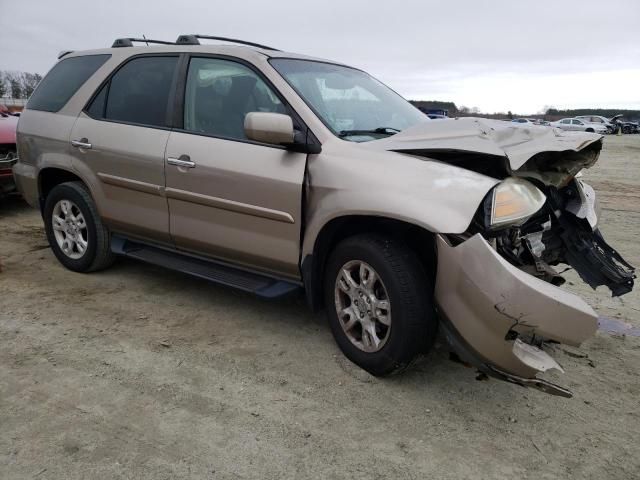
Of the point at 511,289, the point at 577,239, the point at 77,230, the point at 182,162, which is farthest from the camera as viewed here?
the point at 77,230

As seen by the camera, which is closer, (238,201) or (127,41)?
(238,201)

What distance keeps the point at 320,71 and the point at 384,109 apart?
538mm

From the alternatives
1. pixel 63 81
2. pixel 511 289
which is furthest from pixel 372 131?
pixel 63 81

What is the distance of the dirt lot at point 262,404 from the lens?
7.74ft

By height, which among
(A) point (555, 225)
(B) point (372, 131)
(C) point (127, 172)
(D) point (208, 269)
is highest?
(B) point (372, 131)

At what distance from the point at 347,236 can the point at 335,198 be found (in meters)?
0.29

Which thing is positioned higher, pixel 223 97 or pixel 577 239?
pixel 223 97

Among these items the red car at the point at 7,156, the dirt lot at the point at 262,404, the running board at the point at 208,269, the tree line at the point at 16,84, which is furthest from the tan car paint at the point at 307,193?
the tree line at the point at 16,84

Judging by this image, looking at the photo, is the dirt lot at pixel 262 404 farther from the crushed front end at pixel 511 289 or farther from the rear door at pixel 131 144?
the rear door at pixel 131 144

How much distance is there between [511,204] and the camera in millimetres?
2625

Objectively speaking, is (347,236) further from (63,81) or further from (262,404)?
(63,81)

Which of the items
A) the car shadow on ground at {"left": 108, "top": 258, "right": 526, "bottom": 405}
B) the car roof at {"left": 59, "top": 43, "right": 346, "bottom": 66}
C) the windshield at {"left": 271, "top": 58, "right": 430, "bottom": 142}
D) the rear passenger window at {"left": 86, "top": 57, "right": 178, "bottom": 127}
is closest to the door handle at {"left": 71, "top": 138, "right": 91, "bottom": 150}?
the rear passenger window at {"left": 86, "top": 57, "right": 178, "bottom": 127}

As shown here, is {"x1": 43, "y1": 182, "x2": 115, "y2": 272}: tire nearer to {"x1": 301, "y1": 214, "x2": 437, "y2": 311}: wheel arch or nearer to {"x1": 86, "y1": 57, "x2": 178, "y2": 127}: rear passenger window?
{"x1": 86, "y1": 57, "x2": 178, "y2": 127}: rear passenger window

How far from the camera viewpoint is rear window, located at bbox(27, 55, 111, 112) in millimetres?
Answer: 4551
